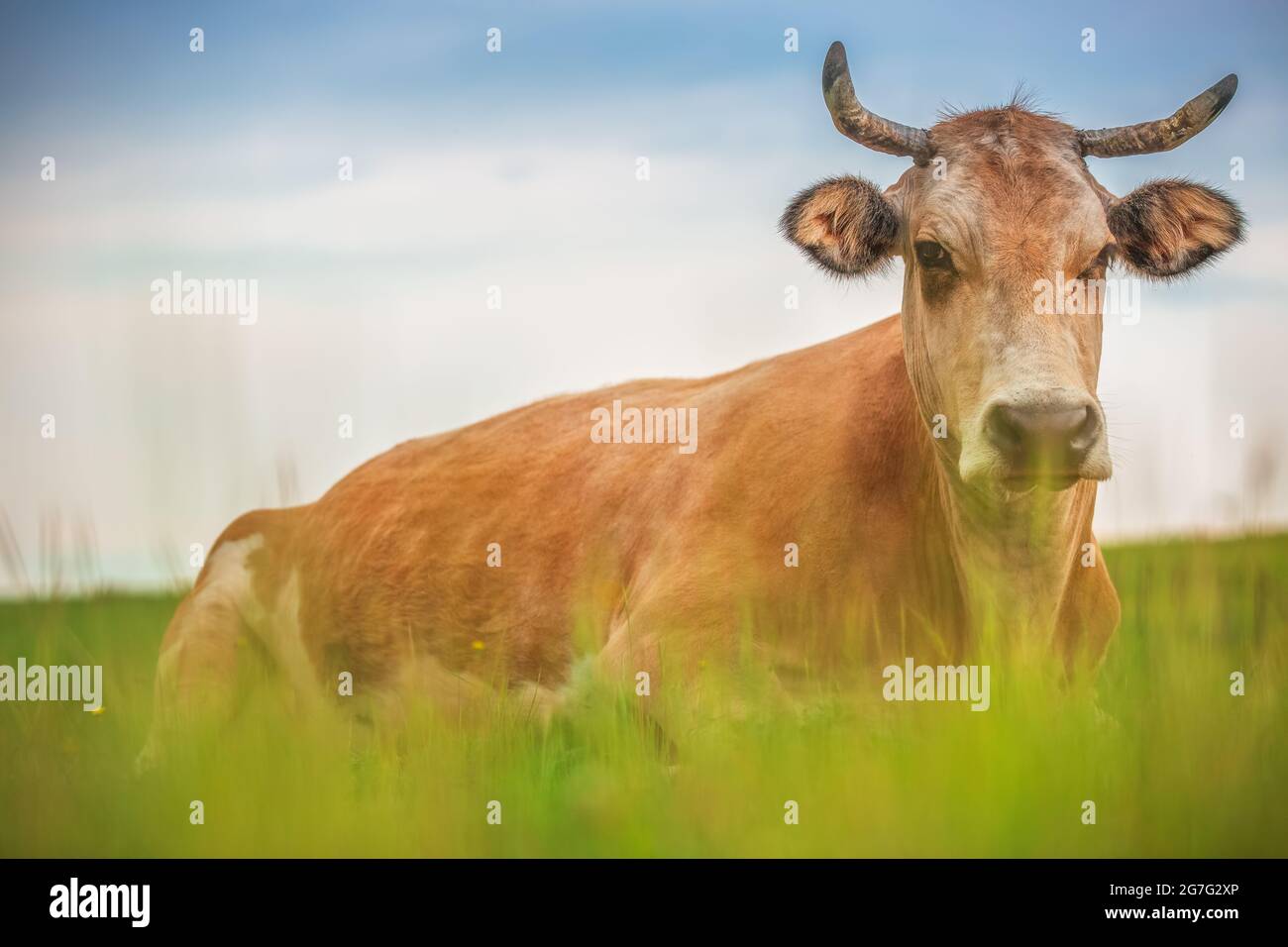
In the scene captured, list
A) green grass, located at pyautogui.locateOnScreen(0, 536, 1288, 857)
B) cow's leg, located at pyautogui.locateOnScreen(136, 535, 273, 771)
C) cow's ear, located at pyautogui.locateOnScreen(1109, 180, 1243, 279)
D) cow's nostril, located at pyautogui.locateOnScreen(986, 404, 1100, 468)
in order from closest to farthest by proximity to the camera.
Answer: green grass, located at pyautogui.locateOnScreen(0, 536, 1288, 857) → cow's nostril, located at pyautogui.locateOnScreen(986, 404, 1100, 468) → cow's ear, located at pyautogui.locateOnScreen(1109, 180, 1243, 279) → cow's leg, located at pyautogui.locateOnScreen(136, 535, 273, 771)

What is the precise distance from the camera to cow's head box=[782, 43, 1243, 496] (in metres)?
4.87

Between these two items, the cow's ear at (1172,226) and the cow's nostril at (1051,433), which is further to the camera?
the cow's ear at (1172,226)

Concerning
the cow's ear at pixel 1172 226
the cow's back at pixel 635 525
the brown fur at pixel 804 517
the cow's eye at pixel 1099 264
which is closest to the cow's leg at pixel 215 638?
the brown fur at pixel 804 517

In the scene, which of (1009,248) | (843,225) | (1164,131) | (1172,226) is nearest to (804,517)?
(843,225)

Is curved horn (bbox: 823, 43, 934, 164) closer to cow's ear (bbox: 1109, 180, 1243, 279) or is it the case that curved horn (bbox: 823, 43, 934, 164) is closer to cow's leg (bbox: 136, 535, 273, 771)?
cow's ear (bbox: 1109, 180, 1243, 279)

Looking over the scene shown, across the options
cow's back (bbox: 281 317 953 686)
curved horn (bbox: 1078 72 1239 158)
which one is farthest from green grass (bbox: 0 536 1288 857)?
curved horn (bbox: 1078 72 1239 158)

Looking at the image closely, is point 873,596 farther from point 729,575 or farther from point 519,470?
point 519,470

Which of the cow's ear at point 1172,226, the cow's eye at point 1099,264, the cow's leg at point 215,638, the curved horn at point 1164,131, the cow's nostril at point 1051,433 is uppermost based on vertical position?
the curved horn at point 1164,131

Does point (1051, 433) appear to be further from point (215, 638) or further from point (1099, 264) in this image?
point (215, 638)

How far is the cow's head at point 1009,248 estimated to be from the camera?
4.87 m

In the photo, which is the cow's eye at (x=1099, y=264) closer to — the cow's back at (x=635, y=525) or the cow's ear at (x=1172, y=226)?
the cow's ear at (x=1172, y=226)

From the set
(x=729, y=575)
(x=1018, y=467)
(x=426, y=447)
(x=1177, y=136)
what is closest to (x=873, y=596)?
(x=729, y=575)

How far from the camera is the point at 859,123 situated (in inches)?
228

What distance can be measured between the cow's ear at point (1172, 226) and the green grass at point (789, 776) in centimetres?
126
